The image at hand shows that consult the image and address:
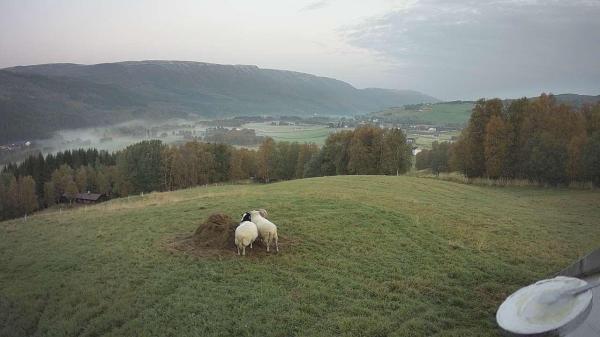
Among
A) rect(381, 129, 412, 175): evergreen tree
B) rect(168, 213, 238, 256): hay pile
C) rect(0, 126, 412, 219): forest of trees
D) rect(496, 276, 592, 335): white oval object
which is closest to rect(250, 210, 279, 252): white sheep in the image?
rect(168, 213, 238, 256): hay pile

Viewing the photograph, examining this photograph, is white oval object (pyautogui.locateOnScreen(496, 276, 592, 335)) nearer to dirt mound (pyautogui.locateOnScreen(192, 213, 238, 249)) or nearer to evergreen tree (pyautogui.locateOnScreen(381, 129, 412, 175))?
dirt mound (pyautogui.locateOnScreen(192, 213, 238, 249))

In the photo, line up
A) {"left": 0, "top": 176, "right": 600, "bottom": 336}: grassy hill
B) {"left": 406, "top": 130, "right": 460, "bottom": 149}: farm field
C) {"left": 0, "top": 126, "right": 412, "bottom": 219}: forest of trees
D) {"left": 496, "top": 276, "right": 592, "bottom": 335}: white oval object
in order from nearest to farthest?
{"left": 496, "top": 276, "right": 592, "bottom": 335}: white oval object
{"left": 0, "top": 176, "right": 600, "bottom": 336}: grassy hill
{"left": 0, "top": 126, "right": 412, "bottom": 219}: forest of trees
{"left": 406, "top": 130, "right": 460, "bottom": 149}: farm field

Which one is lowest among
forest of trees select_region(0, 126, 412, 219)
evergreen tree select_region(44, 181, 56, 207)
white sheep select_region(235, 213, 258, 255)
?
evergreen tree select_region(44, 181, 56, 207)

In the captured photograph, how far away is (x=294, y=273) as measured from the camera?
1305cm

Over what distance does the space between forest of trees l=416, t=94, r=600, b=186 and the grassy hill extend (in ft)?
84.1

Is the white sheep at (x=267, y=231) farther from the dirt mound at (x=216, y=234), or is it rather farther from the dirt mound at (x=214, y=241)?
the dirt mound at (x=216, y=234)

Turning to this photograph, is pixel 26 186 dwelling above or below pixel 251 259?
below

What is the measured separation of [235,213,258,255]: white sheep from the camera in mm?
14766

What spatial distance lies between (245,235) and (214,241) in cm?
195

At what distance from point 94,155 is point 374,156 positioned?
86.9m

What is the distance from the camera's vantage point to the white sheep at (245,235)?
14.8 meters

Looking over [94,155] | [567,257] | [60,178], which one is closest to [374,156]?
[567,257]

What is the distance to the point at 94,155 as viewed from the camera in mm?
110000

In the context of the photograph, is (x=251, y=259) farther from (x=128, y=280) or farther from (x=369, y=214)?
(x=369, y=214)
